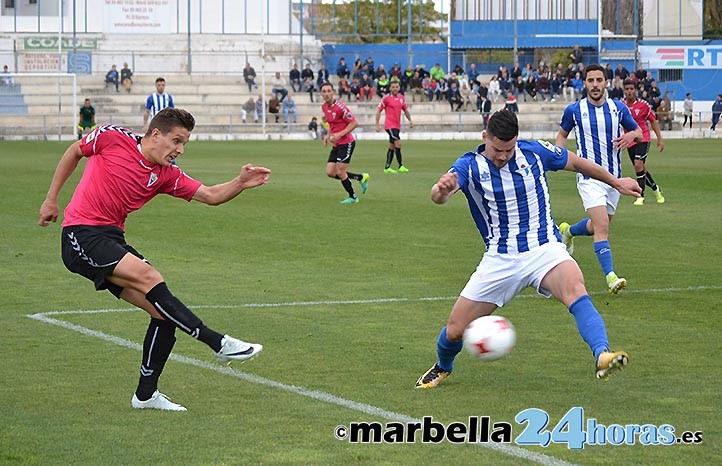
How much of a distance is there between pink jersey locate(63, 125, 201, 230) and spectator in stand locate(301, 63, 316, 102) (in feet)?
168

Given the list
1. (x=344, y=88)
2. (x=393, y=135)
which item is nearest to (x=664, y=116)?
(x=344, y=88)

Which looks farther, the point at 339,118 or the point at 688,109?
the point at 688,109

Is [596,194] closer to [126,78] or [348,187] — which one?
[348,187]

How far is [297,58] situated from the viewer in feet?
224

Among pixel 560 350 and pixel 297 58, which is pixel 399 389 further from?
pixel 297 58

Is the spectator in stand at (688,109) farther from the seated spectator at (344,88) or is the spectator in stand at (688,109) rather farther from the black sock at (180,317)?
the black sock at (180,317)

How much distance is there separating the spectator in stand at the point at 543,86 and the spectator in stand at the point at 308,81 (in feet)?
35.7

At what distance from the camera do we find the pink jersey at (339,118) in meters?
22.6

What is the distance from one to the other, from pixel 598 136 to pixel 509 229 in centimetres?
547

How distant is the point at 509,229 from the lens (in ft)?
25.7

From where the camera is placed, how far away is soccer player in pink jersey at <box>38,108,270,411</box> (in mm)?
7164

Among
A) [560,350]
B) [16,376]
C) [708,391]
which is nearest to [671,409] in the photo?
[708,391]

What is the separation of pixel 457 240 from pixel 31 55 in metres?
50.7

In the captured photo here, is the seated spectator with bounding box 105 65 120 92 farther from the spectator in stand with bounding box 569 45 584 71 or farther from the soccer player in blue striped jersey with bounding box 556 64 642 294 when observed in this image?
the soccer player in blue striped jersey with bounding box 556 64 642 294
